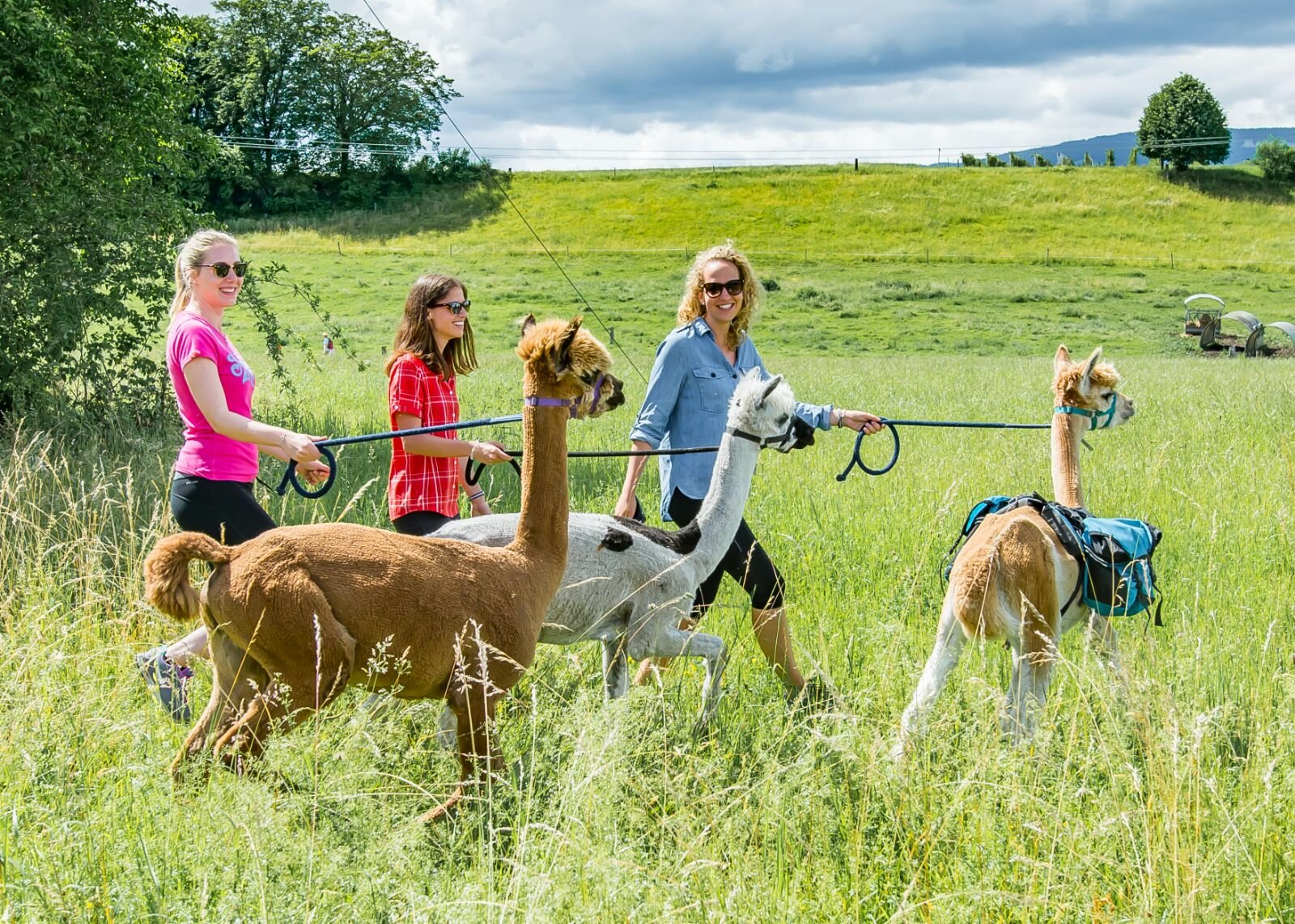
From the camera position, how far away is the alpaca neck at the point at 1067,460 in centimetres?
487

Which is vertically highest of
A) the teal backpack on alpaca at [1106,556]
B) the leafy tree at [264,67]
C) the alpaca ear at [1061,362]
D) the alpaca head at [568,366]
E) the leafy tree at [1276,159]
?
the leafy tree at [264,67]

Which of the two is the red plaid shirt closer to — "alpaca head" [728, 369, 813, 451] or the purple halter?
the purple halter

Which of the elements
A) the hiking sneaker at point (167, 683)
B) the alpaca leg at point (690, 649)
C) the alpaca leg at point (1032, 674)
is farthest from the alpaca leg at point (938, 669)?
the hiking sneaker at point (167, 683)

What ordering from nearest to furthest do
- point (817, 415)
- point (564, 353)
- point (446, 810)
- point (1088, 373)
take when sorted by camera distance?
point (446, 810) → point (564, 353) → point (1088, 373) → point (817, 415)

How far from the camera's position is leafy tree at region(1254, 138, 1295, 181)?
7738 cm

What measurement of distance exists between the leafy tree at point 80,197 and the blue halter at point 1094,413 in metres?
8.87

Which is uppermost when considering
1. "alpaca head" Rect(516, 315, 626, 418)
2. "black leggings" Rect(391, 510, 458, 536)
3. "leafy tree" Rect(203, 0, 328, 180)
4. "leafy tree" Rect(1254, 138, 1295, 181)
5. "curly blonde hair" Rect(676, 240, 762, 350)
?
"leafy tree" Rect(203, 0, 328, 180)

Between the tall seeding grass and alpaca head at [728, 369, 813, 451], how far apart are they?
849mm

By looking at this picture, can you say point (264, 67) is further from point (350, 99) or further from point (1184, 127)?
point (1184, 127)

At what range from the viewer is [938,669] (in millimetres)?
4289

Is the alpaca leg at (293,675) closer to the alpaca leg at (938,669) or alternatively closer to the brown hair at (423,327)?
the brown hair at (423,327)

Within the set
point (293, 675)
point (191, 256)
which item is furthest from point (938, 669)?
point (191, 256)

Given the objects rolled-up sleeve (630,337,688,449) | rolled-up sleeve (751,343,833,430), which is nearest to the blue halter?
rolled-up sleeve (751,343,833,430)

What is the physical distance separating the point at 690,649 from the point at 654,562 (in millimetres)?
377
